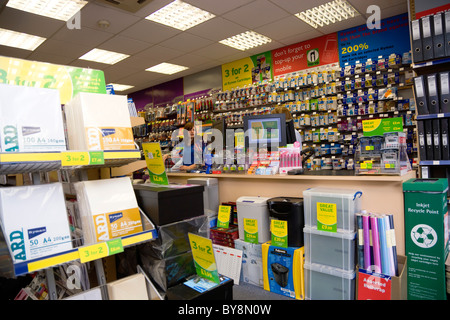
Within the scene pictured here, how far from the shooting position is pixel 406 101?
15.3ft

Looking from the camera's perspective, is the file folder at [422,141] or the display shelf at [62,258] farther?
the file folder at [422,141]

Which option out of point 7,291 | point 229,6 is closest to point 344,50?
point 229,6

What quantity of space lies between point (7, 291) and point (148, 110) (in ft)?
28.1

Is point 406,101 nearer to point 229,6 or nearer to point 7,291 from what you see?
point 229,6

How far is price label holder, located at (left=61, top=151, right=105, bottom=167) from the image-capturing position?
106 cm

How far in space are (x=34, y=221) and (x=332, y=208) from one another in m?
1.92

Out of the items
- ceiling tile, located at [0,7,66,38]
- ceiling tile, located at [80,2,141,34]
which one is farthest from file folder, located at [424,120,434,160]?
ceiling tile, located at [0,7,66,38]

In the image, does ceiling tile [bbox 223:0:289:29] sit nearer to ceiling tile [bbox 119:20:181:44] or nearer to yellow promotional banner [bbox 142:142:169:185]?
ceiling tile [bbox 119:20:181:44]

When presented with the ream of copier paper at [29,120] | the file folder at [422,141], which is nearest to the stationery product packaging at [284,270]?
the file folder at [422,141]

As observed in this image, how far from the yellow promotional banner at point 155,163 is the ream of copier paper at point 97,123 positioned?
0.28m

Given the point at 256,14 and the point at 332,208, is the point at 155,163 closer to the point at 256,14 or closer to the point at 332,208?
the point at 332,208

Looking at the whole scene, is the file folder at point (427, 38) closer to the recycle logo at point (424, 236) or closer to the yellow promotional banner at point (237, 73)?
the recycle logo at point (424, 236)

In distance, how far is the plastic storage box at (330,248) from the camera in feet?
7.28

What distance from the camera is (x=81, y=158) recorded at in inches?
42.8
